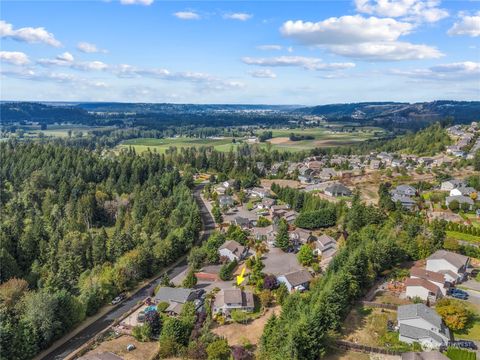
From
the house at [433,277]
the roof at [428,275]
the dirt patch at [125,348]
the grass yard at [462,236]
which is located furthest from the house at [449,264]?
the dirt patch at [125,348]

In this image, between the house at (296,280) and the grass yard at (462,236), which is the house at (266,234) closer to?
the house at (296,280)

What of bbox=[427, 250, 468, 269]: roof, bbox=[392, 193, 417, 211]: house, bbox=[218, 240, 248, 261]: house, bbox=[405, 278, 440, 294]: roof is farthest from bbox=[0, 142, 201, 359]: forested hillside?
bbox=[392, 193, 417, 211]: house

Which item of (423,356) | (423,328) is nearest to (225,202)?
(423,328)

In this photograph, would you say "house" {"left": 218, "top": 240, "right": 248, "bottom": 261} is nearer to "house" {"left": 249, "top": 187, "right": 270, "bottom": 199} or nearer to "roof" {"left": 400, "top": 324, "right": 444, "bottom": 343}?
"roof" {"left": 400, "top": 324, "right": 444, "bottom": 343}

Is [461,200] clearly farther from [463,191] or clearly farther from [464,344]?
[464,344]

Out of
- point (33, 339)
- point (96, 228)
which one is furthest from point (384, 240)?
point (96, 228)

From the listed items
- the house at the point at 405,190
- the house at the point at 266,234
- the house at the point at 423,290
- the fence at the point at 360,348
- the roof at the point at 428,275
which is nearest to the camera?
the fence at the point at 360,348
